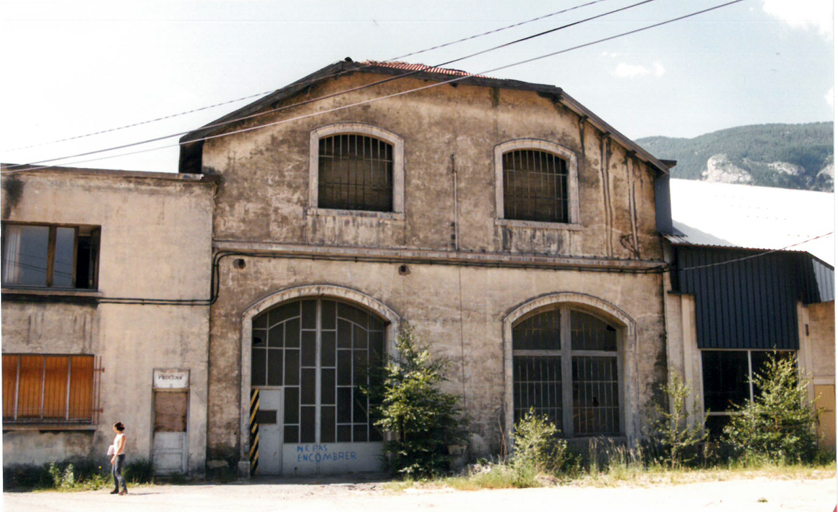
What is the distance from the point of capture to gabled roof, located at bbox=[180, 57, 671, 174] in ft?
50.3

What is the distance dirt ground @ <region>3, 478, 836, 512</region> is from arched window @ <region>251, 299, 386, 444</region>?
1652mm

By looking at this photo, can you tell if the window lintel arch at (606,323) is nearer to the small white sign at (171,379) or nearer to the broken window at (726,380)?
the broken window at (726,380)

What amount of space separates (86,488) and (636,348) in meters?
11.2

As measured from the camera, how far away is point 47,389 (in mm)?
13797

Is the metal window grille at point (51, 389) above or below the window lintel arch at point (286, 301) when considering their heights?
below

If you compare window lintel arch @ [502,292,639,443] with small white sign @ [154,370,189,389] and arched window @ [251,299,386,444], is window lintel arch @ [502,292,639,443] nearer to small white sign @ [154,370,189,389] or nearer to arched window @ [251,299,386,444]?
arched window @ [251,299,386,444]

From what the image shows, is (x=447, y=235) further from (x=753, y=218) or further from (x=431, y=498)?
(x=753, y=218)

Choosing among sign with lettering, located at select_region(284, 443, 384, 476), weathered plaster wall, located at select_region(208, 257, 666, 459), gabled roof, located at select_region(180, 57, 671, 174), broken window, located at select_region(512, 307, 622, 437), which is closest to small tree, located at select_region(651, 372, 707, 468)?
weathered plaster wall, located at select_region(208, 257, 666, 459)

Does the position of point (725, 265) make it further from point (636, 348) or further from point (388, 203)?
point (388, 203)

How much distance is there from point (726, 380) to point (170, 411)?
11.8m

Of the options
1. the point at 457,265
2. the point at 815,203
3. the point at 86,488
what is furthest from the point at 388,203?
the point at 815,203

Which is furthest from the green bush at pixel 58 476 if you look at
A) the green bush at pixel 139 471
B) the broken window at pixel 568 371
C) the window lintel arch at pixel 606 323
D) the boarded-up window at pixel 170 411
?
the broken window at pixel 568 371

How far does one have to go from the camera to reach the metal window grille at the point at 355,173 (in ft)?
52.6

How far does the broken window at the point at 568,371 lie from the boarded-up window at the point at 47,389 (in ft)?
27.3
